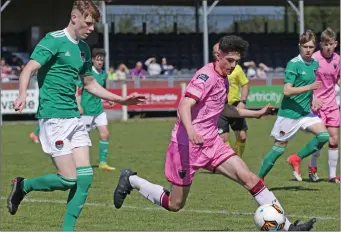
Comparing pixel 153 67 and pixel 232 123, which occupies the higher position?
pixel 153 67

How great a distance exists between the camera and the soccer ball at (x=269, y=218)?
8.38 metres

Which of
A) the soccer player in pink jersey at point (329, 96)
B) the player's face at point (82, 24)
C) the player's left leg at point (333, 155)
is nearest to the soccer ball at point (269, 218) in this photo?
the player's face at point (82, 24)

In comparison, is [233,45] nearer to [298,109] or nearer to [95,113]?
[298,109]

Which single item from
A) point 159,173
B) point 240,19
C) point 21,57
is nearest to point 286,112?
point 159,173

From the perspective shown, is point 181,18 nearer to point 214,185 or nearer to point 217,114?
→ point 214,185

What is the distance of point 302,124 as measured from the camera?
42.4 feet

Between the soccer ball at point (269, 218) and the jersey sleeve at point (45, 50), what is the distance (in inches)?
91.6

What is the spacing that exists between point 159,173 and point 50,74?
23.1 feet

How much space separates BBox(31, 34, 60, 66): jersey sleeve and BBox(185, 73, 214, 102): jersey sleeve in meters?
1.25

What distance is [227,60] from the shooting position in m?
8.60

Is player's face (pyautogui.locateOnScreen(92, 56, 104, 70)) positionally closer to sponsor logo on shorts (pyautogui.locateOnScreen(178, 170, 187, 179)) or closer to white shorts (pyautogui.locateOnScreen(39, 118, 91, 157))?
white shorts (pyautogui.locateOnScreen(39, 118, 91, 157))

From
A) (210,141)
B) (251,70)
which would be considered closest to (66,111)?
(210,141)

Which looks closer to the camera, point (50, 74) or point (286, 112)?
point (50, 74)

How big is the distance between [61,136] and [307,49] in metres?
4.99
